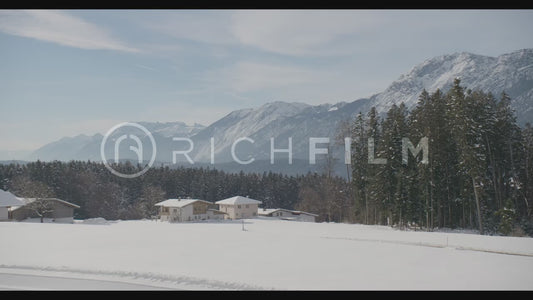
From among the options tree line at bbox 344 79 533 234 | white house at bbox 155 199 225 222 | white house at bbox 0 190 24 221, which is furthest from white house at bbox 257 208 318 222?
white house at bbox 0 190 24 221

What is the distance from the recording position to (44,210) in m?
66.8

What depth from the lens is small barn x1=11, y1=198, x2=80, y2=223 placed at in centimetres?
6531

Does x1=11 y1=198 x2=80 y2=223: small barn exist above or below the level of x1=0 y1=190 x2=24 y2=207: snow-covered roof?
below

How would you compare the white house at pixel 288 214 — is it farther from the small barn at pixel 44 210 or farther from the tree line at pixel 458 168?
the small barn at pixel 44 210

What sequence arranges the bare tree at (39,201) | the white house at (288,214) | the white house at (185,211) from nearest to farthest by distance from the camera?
1. the bare tree at (39,201)
2. the white house at (185,211)
3. the white house at (288,214)

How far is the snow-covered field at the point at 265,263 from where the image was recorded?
18.9 metres

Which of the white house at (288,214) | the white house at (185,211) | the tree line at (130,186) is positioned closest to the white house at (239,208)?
the white house at (185,211)

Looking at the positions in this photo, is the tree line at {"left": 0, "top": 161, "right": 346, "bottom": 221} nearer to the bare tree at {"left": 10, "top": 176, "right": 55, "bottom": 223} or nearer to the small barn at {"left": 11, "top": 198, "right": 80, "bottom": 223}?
the bare tree at {"left": 10, "top": 176, "right": 55, "bottom": 223}

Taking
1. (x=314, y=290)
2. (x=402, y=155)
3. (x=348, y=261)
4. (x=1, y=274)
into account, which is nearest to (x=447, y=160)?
(x=402, y=155)

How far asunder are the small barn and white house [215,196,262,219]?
27084 mm

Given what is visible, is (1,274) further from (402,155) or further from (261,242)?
(402,155)

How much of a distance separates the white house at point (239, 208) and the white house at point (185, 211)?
4.17 meters

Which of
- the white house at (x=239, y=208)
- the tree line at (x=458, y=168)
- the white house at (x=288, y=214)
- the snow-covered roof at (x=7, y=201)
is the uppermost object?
the tree line at (x=458, y=168)

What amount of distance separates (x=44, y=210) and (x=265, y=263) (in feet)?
187
